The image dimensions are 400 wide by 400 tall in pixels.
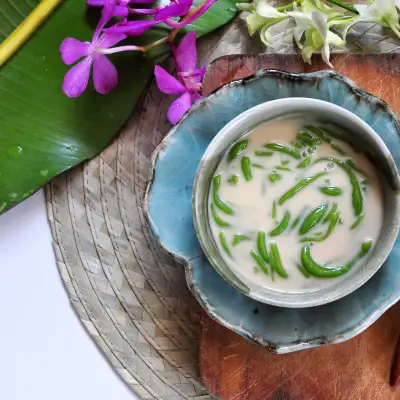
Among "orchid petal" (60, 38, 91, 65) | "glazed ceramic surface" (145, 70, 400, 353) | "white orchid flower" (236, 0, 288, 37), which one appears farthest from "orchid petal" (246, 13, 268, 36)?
"orchid petal" (60, 38, 91, 65)

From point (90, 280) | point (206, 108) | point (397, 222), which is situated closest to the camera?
point (397, 222)

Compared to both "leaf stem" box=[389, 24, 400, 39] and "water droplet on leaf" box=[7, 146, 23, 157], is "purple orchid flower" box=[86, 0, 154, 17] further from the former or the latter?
"leaf stem" box=[389, 24, 400, 39]

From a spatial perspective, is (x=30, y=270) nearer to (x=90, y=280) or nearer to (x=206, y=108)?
(x=90, y=280)

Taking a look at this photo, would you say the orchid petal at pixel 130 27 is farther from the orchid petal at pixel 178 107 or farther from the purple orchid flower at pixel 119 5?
the orchid petal at pixel 178 107

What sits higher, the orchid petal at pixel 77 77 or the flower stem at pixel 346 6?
the orchid petal at pixel 77 77

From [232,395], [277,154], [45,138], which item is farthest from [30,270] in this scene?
[277,154]

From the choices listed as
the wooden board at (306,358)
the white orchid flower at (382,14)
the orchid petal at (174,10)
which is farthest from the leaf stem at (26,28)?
the white orchid flower at (382,14)
